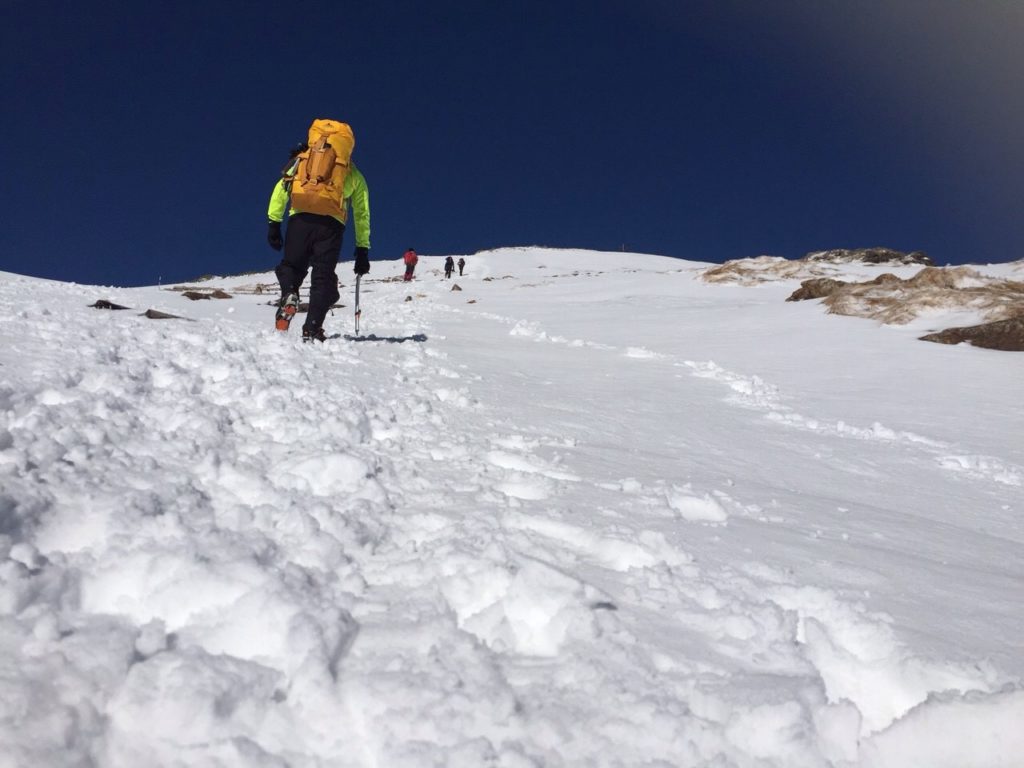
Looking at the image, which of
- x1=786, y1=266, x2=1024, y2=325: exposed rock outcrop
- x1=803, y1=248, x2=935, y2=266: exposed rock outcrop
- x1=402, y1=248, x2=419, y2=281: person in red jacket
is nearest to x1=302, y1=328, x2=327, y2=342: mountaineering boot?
x1=786, y1=266, x2=1024, y2=325: exposed rock outcrop

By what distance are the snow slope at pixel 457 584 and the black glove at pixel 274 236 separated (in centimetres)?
279

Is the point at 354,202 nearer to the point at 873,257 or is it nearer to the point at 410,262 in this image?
the point at 410,262

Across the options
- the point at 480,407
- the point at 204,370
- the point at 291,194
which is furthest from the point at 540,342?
the point at 204,370

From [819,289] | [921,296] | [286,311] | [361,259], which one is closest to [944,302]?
[921,296]

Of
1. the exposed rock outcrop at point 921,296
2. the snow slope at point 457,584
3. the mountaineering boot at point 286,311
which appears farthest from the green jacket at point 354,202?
the exposed rock outcrop at point 921,296

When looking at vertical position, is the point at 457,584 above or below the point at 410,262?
below

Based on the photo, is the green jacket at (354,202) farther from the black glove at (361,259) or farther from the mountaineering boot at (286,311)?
the mountaineering boot at (286,311)

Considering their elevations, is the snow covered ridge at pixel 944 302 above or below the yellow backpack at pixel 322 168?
below

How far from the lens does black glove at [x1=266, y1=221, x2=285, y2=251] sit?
652 centimetres

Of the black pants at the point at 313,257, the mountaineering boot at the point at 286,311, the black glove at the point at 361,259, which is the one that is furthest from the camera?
the black glove at the point at 361,259

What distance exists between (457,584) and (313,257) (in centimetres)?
558

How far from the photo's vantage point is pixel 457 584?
167 centimetres

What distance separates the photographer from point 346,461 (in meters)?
2.42

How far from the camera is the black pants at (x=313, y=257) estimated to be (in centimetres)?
642
